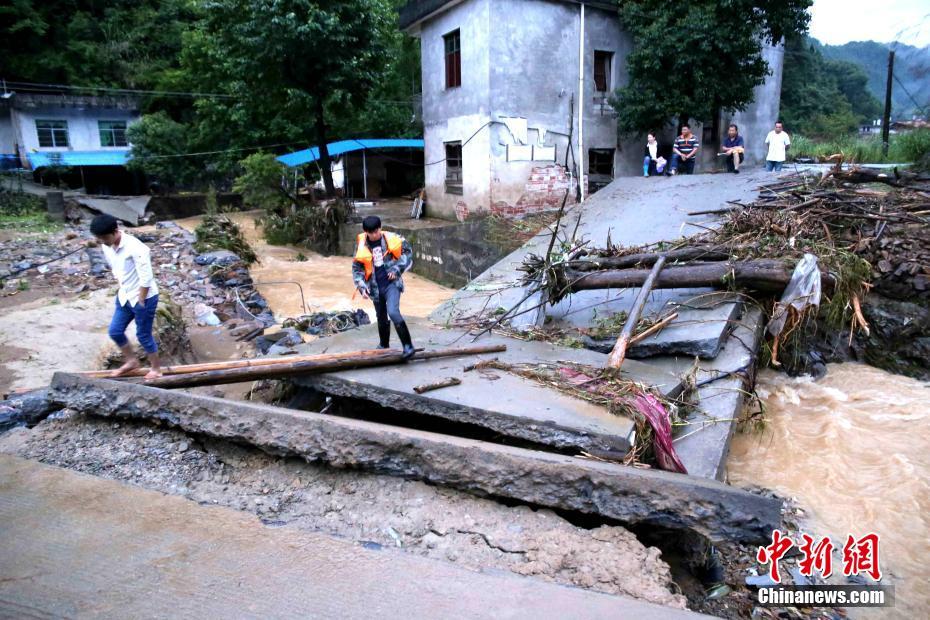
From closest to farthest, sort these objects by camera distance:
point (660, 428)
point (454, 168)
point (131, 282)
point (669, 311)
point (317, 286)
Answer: point (660, 428) → point (131, 282) → point (669, 311) → point (317, 286) → point (454, 168)

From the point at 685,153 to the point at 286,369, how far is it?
10.3 meters

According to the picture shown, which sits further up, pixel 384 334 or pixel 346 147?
pixel 346 147

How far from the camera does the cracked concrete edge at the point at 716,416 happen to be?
406cm

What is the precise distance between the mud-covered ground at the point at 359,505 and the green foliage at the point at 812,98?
26.5m

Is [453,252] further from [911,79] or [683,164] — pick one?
[911,79]

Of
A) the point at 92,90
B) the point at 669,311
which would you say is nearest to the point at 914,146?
the point at 669,311

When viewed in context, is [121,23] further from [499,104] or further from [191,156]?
[499,104]

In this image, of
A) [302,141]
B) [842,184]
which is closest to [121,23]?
[302,141]

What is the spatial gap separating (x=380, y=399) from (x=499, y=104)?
10.7 meters

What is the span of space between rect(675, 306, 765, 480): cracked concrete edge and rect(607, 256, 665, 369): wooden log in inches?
27.2

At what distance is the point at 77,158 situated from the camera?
2328cm

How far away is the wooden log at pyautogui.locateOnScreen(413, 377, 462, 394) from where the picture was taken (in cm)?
443

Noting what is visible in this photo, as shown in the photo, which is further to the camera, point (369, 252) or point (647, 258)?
point (647, 258)

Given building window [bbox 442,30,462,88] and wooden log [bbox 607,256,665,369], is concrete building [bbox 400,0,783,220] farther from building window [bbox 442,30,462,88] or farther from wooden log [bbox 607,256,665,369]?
wooden log [bbox 607,256,665,369]
